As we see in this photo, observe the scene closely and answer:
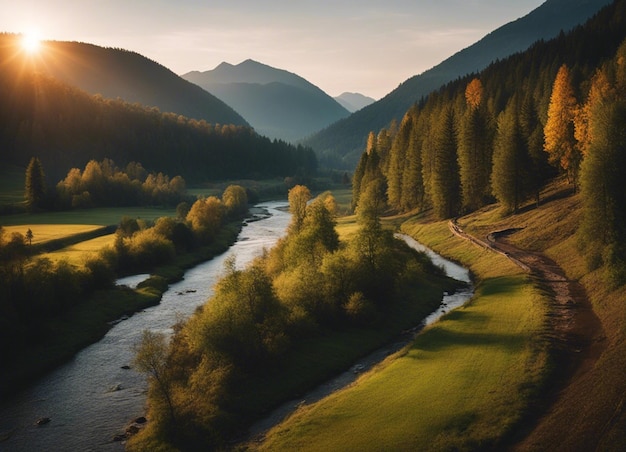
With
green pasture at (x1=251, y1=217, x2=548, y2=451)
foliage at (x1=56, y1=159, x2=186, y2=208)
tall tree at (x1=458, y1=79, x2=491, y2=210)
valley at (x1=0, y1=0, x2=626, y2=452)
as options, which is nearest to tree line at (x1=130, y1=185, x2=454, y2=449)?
valley at (x1=0, y1=0, x2=626, y2=452)

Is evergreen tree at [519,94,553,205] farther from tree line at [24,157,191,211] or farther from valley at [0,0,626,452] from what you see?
tree line at [24,157,191,211]

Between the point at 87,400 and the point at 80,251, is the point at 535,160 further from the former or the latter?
the point at 80,251

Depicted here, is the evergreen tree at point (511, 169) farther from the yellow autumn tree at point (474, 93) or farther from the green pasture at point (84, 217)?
the green pasture at point (84, 217)

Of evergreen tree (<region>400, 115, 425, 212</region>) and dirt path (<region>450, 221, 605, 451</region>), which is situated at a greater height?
evergreen tree (<region>400, 115, 425, 212</region>)

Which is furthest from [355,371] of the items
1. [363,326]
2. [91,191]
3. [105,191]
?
[105,191]

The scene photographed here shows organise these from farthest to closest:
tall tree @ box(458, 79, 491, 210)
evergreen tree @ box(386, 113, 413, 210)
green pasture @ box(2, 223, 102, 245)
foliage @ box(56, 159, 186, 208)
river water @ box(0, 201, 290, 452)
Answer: foliage @ box(56, 159, 186, 208) → evergreen tree @ box(386, 113, 413, 210) → tall tree @ box(458, 79, 491, 210) → green pasture @ box(2, 223, 102, 245) → river water @ box(0, 201, 290, 452)

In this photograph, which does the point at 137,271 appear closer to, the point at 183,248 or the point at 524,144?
the point at 183,248
